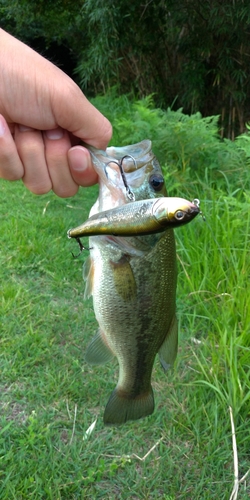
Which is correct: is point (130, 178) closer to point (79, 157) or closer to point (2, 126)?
point (79, 157)

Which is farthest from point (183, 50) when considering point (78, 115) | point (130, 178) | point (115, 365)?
point (130, 178)

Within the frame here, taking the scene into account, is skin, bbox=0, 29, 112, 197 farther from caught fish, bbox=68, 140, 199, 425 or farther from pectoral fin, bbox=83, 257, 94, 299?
pectoral fin, bbox=83, 257, 94, 299

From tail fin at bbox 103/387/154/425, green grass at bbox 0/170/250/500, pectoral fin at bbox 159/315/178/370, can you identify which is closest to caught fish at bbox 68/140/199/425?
pectoral fin at bbox 159/315/178/370

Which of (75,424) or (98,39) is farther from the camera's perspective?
(98,39)

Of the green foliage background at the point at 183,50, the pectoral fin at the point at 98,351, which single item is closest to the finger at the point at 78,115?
the pectoral fin at the point at 98,351

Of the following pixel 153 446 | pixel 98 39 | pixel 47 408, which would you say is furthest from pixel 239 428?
pixel 98 39

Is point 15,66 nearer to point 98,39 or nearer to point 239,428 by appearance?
point 239,428
